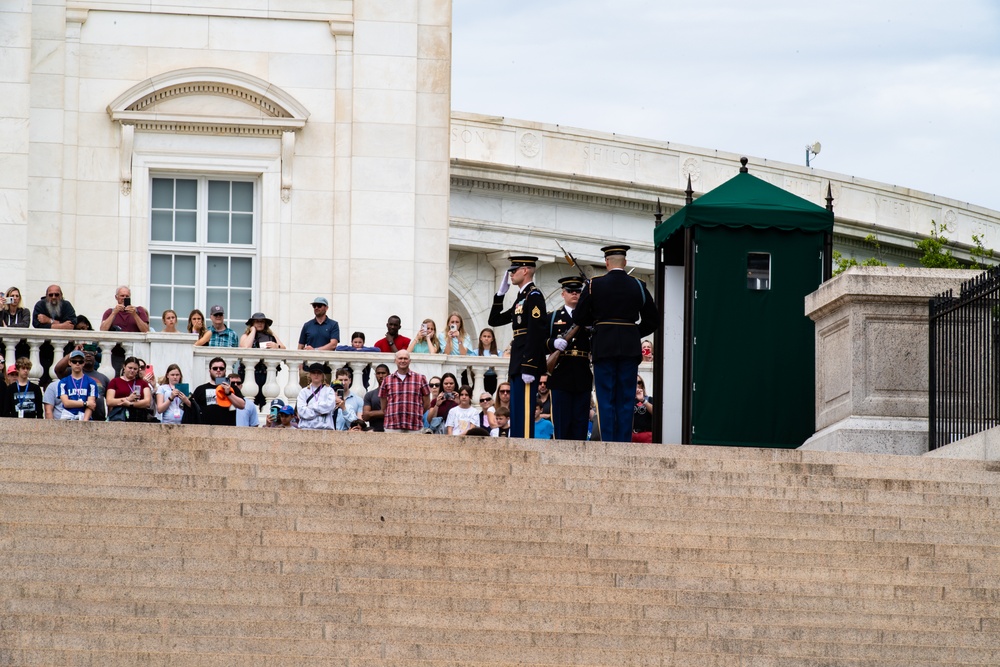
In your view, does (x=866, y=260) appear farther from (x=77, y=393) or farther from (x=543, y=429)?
(x=77, y=393)

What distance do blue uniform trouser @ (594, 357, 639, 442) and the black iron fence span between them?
2.46m

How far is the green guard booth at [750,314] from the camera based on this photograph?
1930cm

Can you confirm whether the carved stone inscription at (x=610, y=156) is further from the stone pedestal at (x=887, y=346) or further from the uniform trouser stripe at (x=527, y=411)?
the stone pedestal at (x=887, y=346)

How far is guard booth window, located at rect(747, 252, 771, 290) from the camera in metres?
19.5

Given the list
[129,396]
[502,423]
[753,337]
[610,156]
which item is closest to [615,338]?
[753,337]

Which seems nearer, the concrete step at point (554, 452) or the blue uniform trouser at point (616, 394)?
the concrete step at point (554, 452)

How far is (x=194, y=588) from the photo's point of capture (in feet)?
42.3

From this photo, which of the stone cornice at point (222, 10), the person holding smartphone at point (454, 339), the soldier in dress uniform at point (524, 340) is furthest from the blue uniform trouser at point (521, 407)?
the stone cornice at point (222, 10)

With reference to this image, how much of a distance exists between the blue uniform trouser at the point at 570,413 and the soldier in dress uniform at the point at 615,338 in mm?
327

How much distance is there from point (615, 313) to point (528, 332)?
91 cm

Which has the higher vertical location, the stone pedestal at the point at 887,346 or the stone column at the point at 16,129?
the stone column at the point at 16,129

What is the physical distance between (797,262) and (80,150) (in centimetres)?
1124

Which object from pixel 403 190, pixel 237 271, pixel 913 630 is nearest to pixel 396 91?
pixel 403 190

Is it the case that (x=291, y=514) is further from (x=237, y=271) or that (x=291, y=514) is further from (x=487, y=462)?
(x=237, y=271)
